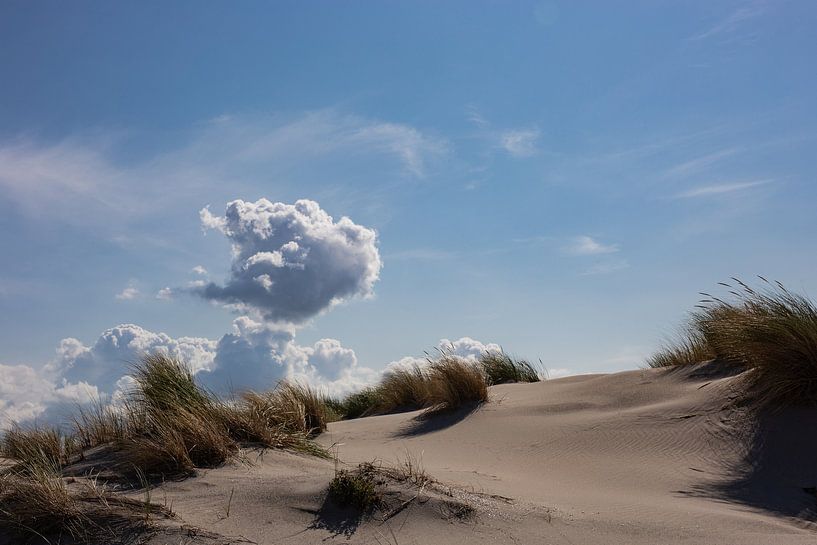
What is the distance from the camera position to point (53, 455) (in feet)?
19.1

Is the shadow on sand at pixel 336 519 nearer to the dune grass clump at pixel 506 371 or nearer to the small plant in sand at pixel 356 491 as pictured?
the small plant in sand at pixel 356 491

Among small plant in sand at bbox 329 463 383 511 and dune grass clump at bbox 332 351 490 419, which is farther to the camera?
dune grass clump at bbox 332 351 490 419

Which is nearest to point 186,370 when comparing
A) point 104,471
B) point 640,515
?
point 104,471

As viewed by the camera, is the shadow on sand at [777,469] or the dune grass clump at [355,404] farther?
the dune grass clump at [355,404]

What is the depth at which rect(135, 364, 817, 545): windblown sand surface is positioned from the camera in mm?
3781

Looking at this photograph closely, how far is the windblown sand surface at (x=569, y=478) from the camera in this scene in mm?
3781

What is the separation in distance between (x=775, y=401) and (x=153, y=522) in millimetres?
5015

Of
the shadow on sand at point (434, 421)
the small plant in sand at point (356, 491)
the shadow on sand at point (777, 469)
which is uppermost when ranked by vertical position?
the shadow on sand at point (434, 421)

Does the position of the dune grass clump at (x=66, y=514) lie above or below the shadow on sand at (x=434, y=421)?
below

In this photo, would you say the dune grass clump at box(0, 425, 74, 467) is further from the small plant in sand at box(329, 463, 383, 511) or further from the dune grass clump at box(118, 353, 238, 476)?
the small plant in sand at box(329, 463, 383, 511)

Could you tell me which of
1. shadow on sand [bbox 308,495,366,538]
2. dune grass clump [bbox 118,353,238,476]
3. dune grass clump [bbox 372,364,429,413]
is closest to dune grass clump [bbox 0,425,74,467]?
dune grass clump [bbox 118,353,238,476]

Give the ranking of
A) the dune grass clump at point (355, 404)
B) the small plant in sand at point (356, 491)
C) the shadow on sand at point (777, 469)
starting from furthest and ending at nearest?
the dune grass clump at point (355, 404), the shadow on sand at point (777, 469), the small plant in sand at point (356, 491)

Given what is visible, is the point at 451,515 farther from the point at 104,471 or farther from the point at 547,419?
the point at 547,419

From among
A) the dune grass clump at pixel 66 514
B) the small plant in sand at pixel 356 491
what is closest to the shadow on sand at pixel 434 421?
the small plant in sand at pixel 356 491
